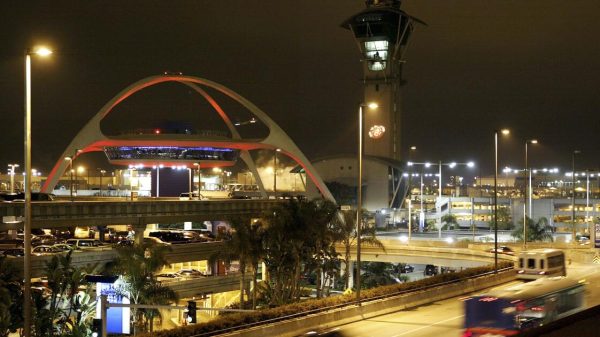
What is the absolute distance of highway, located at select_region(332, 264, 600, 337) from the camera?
31453mm

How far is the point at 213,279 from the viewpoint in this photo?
5181cm

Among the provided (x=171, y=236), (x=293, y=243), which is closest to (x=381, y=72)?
(x=171, y=236)

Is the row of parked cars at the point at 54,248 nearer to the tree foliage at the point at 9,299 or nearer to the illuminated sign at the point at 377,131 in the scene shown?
the tree foliage at the point at 9,299

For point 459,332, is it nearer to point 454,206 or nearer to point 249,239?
point 249,239

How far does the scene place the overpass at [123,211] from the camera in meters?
43.2

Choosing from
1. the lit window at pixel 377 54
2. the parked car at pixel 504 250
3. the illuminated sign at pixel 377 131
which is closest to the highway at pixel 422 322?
the parked car at pixel 504 250

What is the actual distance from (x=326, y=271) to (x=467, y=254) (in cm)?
2186

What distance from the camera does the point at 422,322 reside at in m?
34.4

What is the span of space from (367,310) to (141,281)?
12488 mm

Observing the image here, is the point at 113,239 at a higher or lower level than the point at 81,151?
lower

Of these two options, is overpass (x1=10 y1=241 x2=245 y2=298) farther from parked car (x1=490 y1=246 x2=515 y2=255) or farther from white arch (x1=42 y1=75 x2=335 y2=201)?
white arch (x1=42 y1=75 x2=335 y2=201)

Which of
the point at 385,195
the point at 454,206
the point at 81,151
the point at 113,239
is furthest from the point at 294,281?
the point at 454,206

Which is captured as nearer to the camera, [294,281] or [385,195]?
[294,281]

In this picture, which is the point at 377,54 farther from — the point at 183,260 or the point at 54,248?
the point at 54,248
